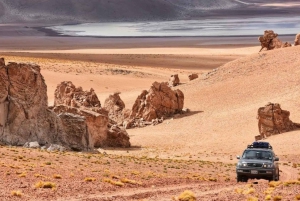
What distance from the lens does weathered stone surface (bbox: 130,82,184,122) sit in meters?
41.5

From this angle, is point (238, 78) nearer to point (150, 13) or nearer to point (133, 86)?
point (133, 86)

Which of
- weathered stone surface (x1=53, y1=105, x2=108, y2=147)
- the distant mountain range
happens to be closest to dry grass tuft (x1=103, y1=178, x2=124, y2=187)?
weathered stone surface (x1=53, y1=105, x2=108, y2=147)

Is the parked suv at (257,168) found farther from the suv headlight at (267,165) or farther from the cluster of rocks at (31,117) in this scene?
the cluster of rocks at (31,117)

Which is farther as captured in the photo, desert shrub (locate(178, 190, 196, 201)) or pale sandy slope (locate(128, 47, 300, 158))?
pale sandy slope (locate(128, 47, 300, 158))

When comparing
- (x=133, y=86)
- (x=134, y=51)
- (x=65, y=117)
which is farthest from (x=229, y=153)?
(x=134, y=51)

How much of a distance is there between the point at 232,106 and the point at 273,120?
8254mm

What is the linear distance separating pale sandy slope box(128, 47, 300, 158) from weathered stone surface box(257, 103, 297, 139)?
0.50 metres

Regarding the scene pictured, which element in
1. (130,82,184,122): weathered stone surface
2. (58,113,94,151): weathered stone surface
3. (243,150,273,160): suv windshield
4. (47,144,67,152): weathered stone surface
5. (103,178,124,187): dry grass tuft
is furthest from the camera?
(130,82,184,122): weathered stone surface

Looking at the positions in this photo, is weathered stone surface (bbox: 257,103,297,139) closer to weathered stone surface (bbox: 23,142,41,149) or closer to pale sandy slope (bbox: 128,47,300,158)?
pale sandy slope (bbox: 128,47,300,158)

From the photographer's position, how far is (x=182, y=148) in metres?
34.1

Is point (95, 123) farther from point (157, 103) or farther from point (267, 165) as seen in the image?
point (267, 165)

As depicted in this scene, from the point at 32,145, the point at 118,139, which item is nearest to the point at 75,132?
the point at 32,145

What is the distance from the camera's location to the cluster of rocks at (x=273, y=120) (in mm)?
33625

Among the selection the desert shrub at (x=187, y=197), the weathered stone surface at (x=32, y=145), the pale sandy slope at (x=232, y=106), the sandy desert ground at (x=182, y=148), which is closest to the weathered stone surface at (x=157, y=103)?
the sandy desert ground at (x=182, y=148)
